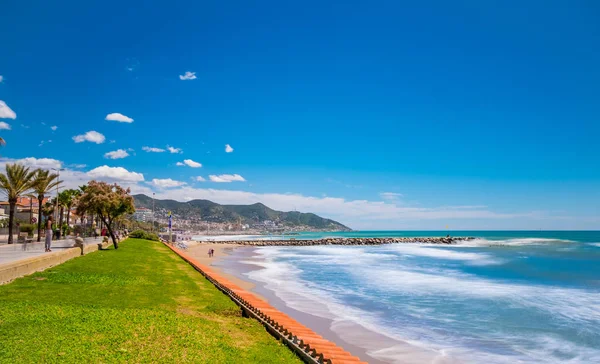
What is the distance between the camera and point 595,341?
15.3m

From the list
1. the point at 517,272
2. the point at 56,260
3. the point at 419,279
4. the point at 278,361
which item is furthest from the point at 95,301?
the point at 517,272

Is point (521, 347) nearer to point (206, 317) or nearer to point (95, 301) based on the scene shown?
point (206, 317)

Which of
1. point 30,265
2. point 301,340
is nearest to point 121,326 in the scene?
point 301,340

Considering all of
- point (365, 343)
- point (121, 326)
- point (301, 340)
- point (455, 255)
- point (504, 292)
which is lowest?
point (455, 255)

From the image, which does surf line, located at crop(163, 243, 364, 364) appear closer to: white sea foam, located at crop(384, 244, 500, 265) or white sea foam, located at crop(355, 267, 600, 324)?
white sea foam, located at crop(355, 267, 600, 324)

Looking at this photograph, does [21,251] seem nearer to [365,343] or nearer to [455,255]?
[365,343]

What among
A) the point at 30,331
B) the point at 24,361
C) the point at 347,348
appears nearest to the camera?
the point at 24,361

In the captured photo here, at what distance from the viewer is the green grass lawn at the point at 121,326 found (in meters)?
7.90

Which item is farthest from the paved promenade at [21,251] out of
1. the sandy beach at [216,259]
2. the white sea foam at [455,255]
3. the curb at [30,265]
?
the white sea foam at [455,255]

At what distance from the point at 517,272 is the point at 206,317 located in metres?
37.8

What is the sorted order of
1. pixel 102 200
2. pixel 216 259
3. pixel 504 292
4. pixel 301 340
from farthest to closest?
pixel 216 259, pixel 102 200, pixel 504 292, pixel 301 340

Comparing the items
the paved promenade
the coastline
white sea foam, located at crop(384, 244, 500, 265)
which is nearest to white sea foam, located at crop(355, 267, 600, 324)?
the coastline

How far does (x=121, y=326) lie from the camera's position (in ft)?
31.7

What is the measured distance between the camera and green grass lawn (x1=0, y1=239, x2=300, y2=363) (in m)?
7.90
